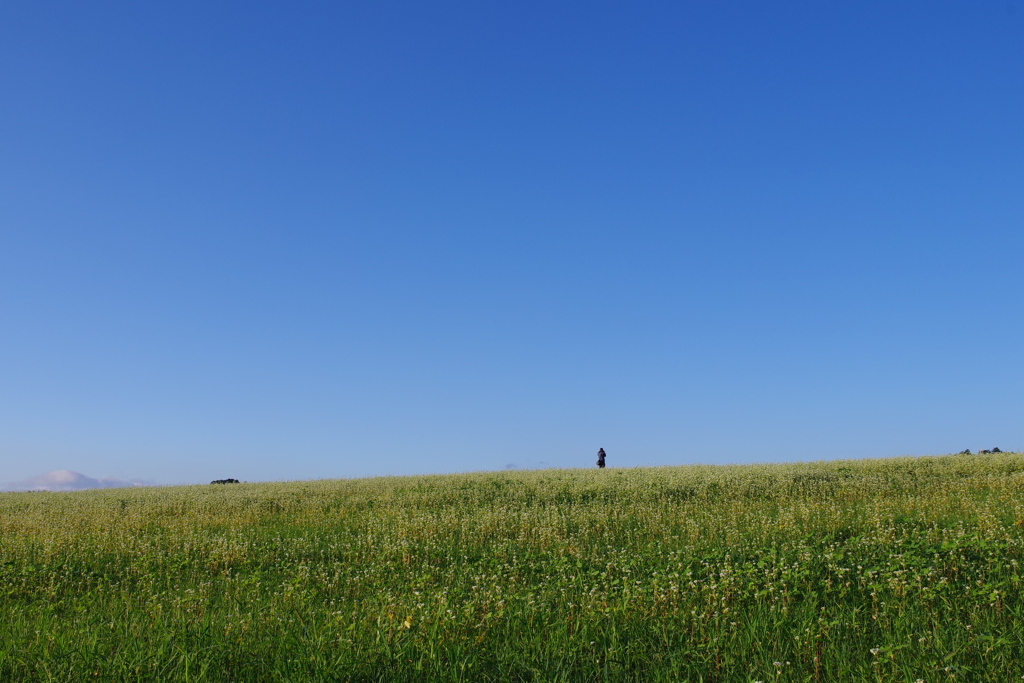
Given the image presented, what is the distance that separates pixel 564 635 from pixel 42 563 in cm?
1326

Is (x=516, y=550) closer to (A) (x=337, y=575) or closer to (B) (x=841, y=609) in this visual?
(A) (x=337, y=575)

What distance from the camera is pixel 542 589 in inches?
408

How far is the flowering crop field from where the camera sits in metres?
6.69

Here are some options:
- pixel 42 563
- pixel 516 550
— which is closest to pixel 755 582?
pixel 516 550

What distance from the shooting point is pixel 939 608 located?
28.4 feet

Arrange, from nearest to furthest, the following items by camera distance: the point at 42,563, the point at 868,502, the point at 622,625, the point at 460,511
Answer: the point at 622,625, the point at 42,563, the point at 868,502, the point at 460,511

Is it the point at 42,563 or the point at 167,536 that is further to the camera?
the point at 167,536

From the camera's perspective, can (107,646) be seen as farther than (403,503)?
No

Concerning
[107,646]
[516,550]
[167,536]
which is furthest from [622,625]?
[167,536]

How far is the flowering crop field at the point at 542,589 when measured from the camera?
669 centimetres

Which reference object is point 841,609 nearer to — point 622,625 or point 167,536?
point 622,625

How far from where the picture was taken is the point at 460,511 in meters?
21.2

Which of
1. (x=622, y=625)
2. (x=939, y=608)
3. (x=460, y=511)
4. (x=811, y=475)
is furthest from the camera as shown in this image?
(x=811, y=475)

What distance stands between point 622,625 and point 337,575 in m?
6.43
